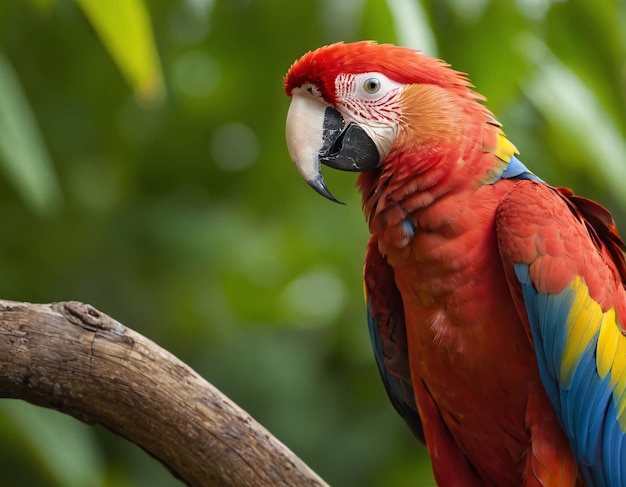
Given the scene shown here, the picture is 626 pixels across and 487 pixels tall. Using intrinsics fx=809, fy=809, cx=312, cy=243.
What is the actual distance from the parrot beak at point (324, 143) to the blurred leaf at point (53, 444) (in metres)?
1.30

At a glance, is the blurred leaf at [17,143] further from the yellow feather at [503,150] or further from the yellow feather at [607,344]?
Result: the yellow feather at [607,344]

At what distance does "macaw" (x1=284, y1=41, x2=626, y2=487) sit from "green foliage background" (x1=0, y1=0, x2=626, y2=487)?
116 cm

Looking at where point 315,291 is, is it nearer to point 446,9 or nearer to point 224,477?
point 446,9

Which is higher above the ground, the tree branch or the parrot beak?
the parrot beak

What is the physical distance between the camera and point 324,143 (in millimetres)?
1390

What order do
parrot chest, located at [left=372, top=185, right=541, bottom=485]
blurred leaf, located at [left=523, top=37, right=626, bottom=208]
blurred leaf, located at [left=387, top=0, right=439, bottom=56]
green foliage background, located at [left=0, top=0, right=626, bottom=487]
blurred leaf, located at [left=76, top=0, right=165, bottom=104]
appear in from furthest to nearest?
green foliage background, located at [left=0, top=0, right=626, bottom=487] → blurred leaf, located at [left=523, top=37, right=626, bottom=208] → blurred leaf, located at [left=387, top=0, right=439, bottom=56] → blurred leaf, located at [left=76, top=0, right=165, bottom=104] → parrot chest, located at [left=372, top=185, right=541, bottom=485]

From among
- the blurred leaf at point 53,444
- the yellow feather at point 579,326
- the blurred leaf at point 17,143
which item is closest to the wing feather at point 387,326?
the yellow feather at point 579,326

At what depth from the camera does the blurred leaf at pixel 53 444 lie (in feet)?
7.32

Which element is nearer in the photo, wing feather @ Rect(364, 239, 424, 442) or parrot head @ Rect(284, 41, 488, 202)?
parrot head @ Rect(284, 41, 488, 202)

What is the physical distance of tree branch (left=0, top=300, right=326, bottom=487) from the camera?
123 centimetres

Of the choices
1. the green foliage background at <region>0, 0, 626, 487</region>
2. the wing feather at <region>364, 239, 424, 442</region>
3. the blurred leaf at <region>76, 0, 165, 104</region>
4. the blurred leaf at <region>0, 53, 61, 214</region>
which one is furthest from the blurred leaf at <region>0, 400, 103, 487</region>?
the blurred leaf at <region>76, 0, 165, 104</region>

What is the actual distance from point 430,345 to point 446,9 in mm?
1260

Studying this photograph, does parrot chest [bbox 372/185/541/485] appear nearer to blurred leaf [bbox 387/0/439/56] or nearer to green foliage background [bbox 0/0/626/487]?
blurred leaf [bbox 387/0/439/56]

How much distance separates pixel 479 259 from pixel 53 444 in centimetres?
146
